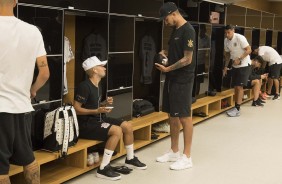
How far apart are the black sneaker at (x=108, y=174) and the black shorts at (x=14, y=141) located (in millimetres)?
1241

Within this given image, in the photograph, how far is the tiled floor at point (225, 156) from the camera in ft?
12.5

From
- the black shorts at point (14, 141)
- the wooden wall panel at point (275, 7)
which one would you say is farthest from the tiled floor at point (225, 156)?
the wooden wall panel at point (275, 7)

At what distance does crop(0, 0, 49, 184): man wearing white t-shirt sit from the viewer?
233 centimetres

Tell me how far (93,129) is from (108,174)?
17.4 inches

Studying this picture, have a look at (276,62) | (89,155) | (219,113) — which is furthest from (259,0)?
(89,155)

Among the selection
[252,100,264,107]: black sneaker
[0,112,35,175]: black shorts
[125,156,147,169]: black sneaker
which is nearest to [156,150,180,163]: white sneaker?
[125,156,147,169]: black sneaker

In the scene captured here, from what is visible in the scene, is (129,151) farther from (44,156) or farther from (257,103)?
(257,103)

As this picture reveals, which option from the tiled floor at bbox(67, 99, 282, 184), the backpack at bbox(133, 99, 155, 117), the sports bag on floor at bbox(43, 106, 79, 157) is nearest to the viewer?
the sports bag on floor at bbox(43, 106, 79, 157)

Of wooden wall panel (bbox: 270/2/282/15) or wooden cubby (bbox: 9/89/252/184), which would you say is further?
wooden wall panel (bbox: 270/2/282/15)

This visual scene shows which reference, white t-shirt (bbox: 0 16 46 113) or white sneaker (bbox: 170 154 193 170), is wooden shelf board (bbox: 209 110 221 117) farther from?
white t-shirt (bbox: 0 16 46 113)

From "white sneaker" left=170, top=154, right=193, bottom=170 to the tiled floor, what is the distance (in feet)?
0.21

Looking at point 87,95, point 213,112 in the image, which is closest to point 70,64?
point 87,95

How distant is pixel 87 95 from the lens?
147 inches

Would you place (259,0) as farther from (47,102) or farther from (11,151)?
(11,151)
